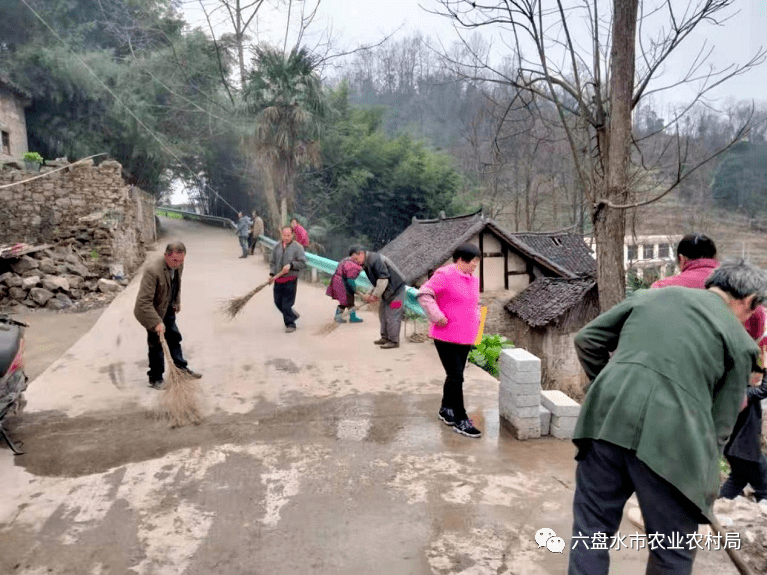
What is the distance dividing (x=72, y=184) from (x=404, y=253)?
486 inches

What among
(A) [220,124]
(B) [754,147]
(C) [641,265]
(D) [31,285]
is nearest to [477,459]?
(D) [31,285]

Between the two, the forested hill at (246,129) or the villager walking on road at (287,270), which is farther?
the forested hill at (246,129)

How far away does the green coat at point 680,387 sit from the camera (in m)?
2.07

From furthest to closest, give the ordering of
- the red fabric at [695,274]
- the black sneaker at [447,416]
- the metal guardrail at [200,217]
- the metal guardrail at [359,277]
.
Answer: the metal guardrail at [200,217], the metal guardrail at [359,277], the black sneaker at [447,416], the red fabric at [695,274]

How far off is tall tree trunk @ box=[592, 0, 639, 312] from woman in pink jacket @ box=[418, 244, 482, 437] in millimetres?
4251

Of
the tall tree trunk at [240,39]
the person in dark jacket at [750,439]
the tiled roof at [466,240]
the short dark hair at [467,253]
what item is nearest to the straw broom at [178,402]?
the short dark hair at [467,253]

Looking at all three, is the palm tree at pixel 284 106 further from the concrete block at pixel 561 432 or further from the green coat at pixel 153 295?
the concrete block at pixel 561 432

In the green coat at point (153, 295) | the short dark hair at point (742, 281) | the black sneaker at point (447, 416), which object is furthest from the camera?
the green coat at point (153, 295)

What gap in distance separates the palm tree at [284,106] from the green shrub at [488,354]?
16.3 meters

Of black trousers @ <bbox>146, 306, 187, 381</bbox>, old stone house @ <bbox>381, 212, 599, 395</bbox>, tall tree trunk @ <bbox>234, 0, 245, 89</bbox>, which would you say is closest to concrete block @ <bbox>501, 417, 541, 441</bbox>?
black trousers @ <bbox>146, 306, 187, 381</bbox>

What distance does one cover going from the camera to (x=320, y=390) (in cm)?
586

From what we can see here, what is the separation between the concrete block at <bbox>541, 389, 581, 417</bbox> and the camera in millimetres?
4551

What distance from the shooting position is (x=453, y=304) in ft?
14.8

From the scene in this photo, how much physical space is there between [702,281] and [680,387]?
187 cm
